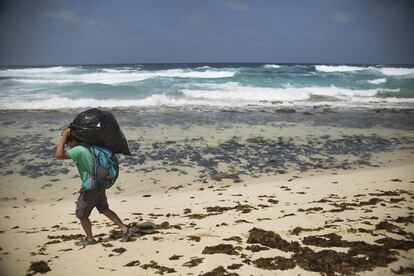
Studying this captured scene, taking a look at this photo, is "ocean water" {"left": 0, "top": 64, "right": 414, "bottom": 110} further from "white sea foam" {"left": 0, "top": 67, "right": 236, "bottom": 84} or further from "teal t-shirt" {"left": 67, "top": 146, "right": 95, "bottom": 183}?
"teal t-shirt" {"left": 67, "top": 146, "right": 95, "bottom": 183}

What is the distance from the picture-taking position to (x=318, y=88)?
3312 centimetres

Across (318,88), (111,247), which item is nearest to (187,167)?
(111,247)

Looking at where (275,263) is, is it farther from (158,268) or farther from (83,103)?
(83,103)

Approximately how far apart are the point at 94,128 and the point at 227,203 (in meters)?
3.21

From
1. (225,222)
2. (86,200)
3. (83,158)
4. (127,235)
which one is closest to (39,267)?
(86,200)

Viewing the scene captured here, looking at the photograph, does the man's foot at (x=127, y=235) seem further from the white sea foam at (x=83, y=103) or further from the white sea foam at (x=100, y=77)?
the white sea foam at (x=100, y=77)

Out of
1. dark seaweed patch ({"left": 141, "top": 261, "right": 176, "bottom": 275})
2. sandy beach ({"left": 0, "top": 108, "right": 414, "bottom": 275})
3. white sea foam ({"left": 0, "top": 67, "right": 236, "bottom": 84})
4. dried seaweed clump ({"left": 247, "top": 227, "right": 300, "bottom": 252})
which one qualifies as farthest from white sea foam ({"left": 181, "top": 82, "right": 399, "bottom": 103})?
dark seaweed patch ({"left": 141, "top": 261, "right": 176, "bottom": 275})

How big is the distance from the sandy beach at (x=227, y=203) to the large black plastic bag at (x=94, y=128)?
4.64 ft

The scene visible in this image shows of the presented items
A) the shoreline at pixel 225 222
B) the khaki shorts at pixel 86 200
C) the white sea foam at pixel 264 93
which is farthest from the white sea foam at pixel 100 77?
the khaki shorts at pixel 86 200

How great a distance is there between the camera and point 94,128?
409 centimetres

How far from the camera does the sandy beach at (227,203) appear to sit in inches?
152

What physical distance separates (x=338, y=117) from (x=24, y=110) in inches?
685

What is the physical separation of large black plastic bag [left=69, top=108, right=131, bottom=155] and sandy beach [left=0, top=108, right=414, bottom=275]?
141 centimetres

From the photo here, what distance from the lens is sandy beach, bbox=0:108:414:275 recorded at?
152 inches
